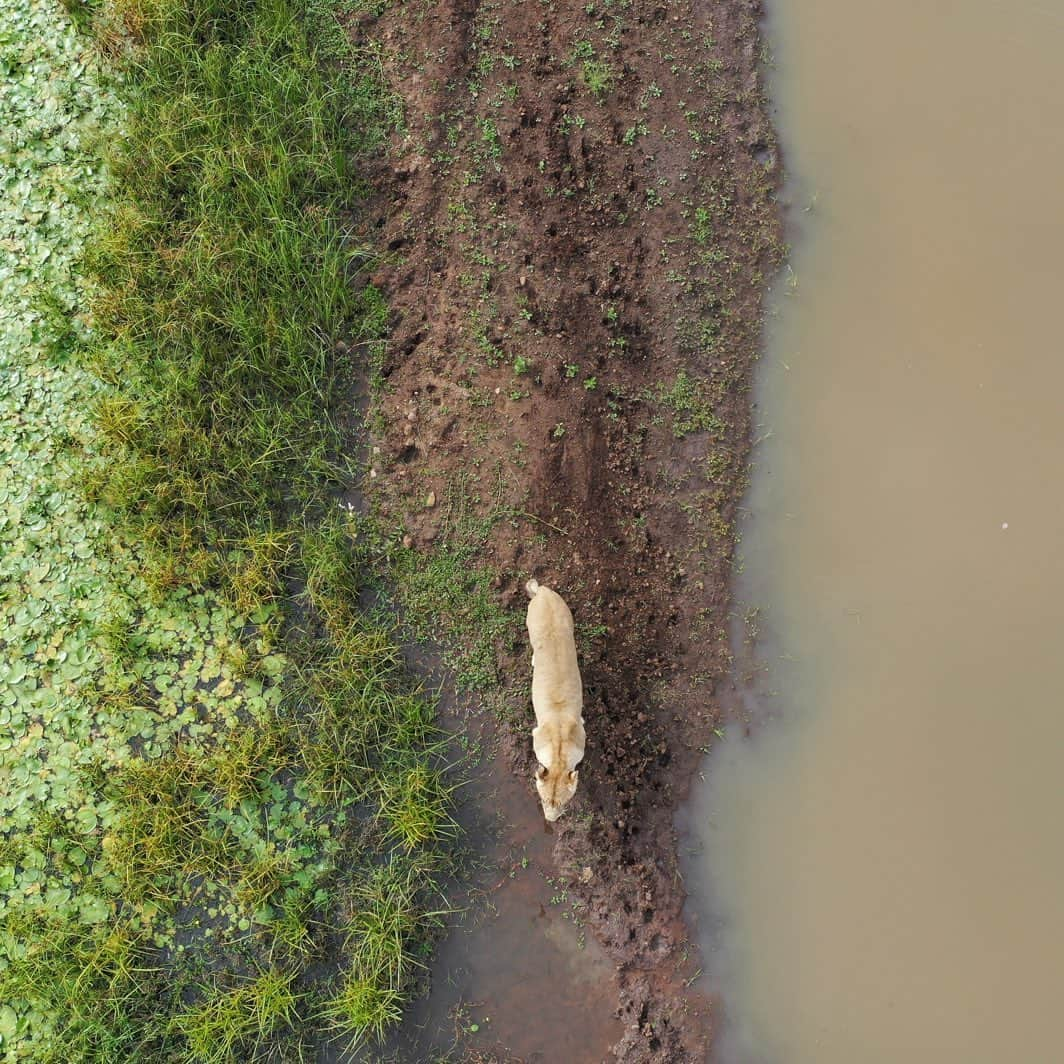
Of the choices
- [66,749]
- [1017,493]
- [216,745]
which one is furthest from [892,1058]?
[66,749]

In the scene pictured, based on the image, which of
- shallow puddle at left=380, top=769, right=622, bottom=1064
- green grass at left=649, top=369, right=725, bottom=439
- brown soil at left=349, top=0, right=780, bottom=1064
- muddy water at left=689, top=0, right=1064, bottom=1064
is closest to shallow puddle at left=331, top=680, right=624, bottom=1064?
shallow puddle at left=380, top=769, right=622, bottom=1064

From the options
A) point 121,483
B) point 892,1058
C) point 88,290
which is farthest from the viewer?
point 88,290

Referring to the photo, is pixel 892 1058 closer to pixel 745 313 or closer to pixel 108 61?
pixel 745 313

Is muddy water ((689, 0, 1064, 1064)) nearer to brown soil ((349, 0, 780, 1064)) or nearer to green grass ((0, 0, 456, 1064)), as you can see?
brown soil ((349, 0, 780, 1064))

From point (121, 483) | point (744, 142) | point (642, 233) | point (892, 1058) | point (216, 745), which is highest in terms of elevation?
point (744, 142)

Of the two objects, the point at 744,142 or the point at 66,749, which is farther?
the point at 744,142

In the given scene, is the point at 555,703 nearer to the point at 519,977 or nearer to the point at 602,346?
the point at 519,977

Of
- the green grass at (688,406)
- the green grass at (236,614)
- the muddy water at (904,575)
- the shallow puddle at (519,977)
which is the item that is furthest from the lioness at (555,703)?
the green grass at (688,406)
